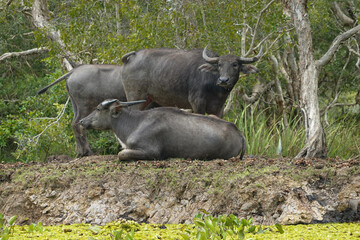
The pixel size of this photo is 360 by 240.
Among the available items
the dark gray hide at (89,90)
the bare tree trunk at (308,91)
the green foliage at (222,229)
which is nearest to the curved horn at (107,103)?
the dark gray hide at (89,90)

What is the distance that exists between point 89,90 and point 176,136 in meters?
2.79

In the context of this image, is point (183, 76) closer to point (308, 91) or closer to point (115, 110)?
point (115, 110)

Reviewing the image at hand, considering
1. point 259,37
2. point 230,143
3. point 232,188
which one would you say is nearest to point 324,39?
point 259,37

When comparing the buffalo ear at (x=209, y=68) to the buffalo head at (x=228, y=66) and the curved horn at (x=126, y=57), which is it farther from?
the curved horn at (x=126, y=57)

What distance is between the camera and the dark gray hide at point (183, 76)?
28.9ft

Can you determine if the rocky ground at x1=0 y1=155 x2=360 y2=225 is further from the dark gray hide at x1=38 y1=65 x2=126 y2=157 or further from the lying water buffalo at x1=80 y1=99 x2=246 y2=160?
the dark gray hide at x1=38 y1=65 x2=126 y2=157

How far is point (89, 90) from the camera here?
10.1m

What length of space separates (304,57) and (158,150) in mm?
2827

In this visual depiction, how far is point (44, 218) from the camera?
23.3ft

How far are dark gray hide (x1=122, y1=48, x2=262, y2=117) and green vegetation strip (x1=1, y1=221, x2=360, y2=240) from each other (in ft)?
10.2

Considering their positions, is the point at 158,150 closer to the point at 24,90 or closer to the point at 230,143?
the point at 230,143

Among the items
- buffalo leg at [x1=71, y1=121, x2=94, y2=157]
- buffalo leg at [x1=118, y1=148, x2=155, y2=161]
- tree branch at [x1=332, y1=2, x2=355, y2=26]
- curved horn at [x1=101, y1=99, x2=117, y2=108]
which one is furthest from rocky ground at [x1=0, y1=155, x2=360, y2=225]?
tree branch at [x1=332, y1=2, x2=355, y2=26]

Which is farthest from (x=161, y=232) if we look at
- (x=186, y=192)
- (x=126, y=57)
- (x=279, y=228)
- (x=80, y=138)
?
(x=80, y=138)

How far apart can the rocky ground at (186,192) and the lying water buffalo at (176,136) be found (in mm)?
304
